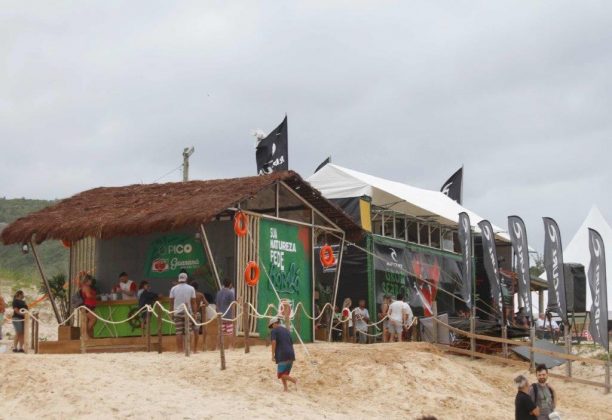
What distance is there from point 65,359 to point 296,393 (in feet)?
11.7

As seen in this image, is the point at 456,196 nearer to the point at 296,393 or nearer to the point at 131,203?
the point at 131,203

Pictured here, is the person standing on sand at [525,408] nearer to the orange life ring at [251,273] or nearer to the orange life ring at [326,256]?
the orange life ring at [251,273]

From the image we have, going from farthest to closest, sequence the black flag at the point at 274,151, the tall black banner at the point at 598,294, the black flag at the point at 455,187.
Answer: the black flag at the point at 455,187
the black flag at the point at 274,151
the tall black banner at the point at 598,294

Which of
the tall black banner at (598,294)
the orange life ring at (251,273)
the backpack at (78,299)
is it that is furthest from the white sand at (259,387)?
the backpack at (78,299)

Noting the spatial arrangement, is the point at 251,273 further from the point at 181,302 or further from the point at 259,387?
the point at 259,387

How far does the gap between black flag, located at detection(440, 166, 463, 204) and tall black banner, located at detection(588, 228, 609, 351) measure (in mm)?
12171

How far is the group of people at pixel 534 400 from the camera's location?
480 inches

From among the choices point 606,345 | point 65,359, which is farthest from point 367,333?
point 65,359

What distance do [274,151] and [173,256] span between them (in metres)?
6.84

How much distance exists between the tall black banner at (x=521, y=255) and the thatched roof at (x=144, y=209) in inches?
142

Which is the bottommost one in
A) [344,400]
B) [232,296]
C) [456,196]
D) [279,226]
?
[344,400]

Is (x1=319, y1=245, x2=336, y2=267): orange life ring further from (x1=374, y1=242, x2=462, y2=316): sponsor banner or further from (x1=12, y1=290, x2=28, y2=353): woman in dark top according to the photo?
(x1=12, y1=290, x2=28, y2=353): woman in dark top

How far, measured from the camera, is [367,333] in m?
23.9

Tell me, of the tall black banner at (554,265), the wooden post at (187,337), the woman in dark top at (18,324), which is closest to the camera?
the wooden post at (187,337)
